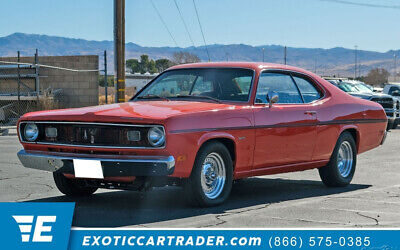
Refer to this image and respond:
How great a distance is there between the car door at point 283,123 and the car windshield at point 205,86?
206mm

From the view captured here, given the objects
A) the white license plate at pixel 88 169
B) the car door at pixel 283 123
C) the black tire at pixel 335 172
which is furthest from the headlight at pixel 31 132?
the black tire at pixel 335 172

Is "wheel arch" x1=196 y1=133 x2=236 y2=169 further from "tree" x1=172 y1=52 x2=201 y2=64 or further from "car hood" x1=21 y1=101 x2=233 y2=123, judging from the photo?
"tree" x1=172 y1=52 x2=201 y2=64

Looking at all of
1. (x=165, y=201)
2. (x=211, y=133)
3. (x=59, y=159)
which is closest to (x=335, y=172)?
(x=165, y=201)

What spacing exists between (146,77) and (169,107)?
5869 cm

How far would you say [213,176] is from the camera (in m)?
7.59

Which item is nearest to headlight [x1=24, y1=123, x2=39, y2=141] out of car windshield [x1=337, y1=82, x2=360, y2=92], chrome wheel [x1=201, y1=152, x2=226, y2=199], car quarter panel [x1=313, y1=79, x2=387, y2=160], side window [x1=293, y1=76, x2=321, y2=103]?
chrome wheel [x1=201, y1=152, x2=226, y2=199]

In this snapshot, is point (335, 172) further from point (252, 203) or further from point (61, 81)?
point (61, 81)

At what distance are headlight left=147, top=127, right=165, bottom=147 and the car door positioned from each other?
147 centimetres

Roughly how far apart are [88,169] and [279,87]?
2802 millimetres

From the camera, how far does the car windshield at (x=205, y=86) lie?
825 centimetres

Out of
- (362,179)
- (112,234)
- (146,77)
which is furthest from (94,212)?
(146,77)

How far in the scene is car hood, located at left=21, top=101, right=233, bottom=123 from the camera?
7031 millimetres

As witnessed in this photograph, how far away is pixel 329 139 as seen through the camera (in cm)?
923

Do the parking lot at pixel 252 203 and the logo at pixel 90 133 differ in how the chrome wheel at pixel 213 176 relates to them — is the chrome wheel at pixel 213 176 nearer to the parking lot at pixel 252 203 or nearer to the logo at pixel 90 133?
the parking lot at pixel 252 203
